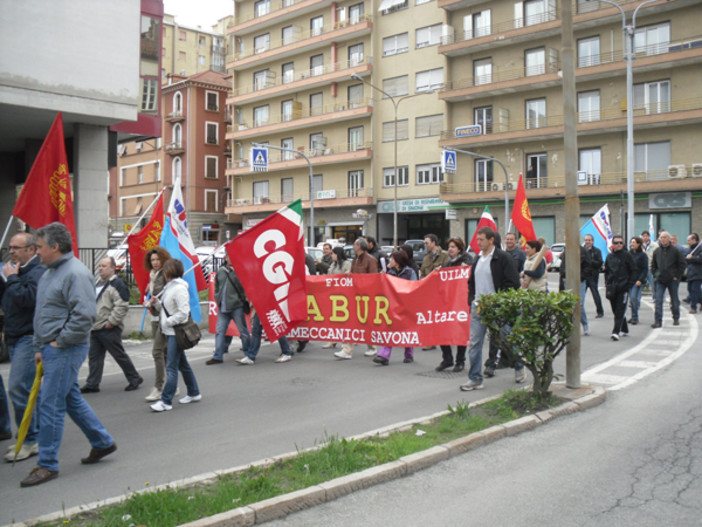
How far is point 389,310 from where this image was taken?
1020 cm

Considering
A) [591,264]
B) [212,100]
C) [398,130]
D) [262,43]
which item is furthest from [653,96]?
[212,100]

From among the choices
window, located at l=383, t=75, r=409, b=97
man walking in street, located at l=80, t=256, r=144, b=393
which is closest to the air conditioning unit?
window, located at l=383, t=75, r=409, b=97

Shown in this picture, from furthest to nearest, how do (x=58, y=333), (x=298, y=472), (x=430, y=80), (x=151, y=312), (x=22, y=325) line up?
1. (x=430, y=80)
2. (x=151, y=312)
3. (x=22, y=325)
4. (x=58, y=333)
5. (x=298, y=472)

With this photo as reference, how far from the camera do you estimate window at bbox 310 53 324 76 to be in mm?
50438

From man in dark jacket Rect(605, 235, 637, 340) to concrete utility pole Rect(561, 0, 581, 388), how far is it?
15.9 ft

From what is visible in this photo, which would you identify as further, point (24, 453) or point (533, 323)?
point (533, 323)

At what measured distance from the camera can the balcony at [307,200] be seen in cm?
4803

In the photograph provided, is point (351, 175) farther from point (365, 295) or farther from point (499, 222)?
point (365, 295)

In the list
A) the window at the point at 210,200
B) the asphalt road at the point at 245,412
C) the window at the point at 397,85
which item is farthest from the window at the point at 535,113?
the window at the point at 210,200

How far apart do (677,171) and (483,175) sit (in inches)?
A: 468

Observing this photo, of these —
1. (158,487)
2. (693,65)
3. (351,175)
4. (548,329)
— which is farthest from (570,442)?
(351,175)

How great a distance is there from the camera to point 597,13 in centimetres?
3731

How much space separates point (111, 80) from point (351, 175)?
34782 millimetres

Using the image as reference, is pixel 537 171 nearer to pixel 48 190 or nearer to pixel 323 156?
pixel 323 156
